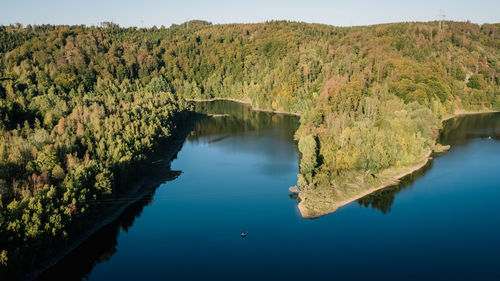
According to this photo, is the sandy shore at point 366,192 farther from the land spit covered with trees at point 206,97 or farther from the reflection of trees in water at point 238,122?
the reflection of trees in water at point 238,122

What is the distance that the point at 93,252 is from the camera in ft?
118

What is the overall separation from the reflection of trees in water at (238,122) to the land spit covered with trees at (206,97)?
4.95 metres

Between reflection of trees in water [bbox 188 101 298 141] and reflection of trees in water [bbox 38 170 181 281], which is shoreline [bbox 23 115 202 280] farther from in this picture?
reflection of trees in water [bbox 188 101 298 141]

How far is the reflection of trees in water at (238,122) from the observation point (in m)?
→ 82.9

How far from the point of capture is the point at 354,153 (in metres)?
52.0

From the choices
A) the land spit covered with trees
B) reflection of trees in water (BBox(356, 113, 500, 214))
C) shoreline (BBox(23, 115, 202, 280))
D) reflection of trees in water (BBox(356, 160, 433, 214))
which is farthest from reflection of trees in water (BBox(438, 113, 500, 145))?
shoreline (BBox(23, 115, 202, 280))

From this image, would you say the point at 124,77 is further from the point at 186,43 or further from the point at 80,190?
the point at 80,190

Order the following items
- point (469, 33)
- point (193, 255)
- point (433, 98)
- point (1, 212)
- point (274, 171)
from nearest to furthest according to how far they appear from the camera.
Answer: point (1, 212), point (193, 255), point (274, 171), point (433, 98), point (469, 33)

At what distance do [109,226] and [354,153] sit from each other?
30.8 metres

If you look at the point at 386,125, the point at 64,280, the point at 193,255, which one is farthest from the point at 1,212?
the point at 386,125

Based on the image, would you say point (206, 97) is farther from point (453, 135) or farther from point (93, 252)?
point (93, 252)

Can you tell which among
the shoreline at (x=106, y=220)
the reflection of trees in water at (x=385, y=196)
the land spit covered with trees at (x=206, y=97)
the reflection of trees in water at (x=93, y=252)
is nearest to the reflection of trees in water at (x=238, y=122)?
the land spit covered with trees at (x=206, y=97)

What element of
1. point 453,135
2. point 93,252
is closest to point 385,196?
point 93,252

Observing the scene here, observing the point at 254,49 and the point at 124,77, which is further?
the point at 254,49
